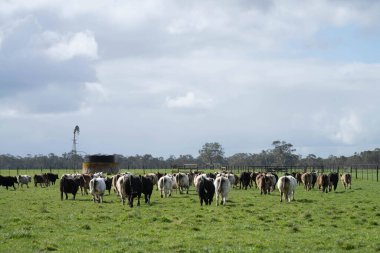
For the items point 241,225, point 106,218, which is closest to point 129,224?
point 106,218

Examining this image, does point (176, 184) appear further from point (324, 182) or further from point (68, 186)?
point (324, 182)

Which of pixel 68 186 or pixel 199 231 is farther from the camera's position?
pixel 68 186

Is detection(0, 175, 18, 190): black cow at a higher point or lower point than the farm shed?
lower

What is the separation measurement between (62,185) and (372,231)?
23.6 m

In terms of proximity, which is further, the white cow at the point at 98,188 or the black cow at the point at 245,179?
the black cow at the point at 245,179

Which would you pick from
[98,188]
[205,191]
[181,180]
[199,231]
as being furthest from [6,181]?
[199,231]

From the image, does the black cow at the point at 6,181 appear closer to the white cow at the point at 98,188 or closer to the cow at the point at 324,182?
the white cow at the point at 98,188

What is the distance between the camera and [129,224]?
19859mm

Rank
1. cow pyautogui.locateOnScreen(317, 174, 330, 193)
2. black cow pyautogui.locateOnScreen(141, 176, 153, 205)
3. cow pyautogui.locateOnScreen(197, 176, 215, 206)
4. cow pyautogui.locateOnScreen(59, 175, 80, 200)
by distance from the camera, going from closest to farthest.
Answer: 1. cow pyautogui.locateOnScreen(197, 176, 215, 206)
2. black cow pyautogui.locateOnScreen(141, 176, 153, 205)
3. cow pyautogui.locateOnScreen(59, 175, 80, 200)
4. cow pyautogui.locateOnScreen(317, 174, 330, 193)

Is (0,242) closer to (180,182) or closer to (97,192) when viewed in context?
(97,192)

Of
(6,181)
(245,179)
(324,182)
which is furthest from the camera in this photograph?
(6,181)

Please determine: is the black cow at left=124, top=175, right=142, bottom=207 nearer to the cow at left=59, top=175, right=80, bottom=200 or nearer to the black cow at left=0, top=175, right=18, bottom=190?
the cow at left=59, top=175, right=80, bottom=200

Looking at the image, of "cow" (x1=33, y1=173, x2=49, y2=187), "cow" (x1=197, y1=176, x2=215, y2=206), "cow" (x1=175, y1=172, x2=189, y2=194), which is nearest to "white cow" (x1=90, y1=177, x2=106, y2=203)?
"cow" (x1=197, y1=176, x2=215, y2=206)

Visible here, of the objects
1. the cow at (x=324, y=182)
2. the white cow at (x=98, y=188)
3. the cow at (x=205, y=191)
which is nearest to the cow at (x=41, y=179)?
the white cow at (x=98, y=188)
